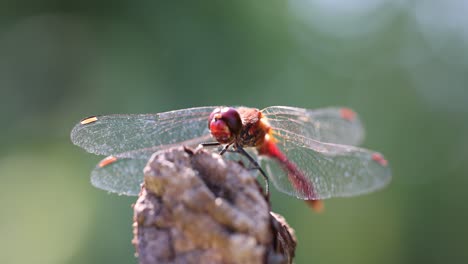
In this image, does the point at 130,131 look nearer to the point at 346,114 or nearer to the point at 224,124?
the point at 224,124

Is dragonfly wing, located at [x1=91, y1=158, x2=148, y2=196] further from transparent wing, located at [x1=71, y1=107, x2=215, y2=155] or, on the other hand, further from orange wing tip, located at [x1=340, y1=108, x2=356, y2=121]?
orange wing tip, located at [x1=340, y1=108, x2=356, y2=121]

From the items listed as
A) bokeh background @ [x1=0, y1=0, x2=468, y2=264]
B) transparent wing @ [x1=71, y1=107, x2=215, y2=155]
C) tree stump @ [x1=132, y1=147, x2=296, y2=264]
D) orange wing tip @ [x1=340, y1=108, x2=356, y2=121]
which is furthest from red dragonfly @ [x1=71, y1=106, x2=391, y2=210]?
bokeh background @ [x1=0, y1=0, x2=468, y2=264]

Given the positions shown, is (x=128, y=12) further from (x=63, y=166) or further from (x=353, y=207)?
(x=353, y=207)

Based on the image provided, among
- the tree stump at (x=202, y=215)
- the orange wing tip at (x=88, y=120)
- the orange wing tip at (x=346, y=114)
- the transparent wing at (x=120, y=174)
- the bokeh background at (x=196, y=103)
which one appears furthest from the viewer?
the bokeh background at (x=196, y=103)

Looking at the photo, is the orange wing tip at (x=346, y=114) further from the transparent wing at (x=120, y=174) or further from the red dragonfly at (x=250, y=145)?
the transparent wing at (x=120, y=174)

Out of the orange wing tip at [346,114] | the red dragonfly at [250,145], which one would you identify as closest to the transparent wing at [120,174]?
the red dragonfly at [250,145]

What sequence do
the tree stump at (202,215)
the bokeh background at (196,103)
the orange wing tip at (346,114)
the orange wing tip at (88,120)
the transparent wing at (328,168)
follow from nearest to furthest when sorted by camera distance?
the tree stump at (202,215) < the orange wing tip at (88,120) < the transparent wing at (328,168) < the orange wing tip at (346,114) < the bokeh background at (196,103)

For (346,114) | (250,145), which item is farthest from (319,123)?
(250,145)

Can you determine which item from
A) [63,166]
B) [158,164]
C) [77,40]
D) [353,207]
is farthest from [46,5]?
[158,164]
